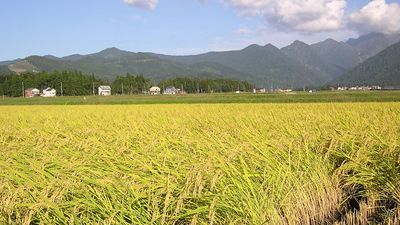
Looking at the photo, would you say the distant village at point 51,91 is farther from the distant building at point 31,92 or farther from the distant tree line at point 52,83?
the distant tree line at point 52,83

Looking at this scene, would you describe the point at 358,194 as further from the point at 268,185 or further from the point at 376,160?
the point at 268,185

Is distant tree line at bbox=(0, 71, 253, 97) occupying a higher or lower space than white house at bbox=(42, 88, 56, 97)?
higher

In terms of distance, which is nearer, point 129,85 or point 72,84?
point 72,84

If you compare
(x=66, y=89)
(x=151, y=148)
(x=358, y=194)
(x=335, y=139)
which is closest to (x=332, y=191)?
(x=358, y=194)

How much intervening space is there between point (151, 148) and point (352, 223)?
7.94 ft

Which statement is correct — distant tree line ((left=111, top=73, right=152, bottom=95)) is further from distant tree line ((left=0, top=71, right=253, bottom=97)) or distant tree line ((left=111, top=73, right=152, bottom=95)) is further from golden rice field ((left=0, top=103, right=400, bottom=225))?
golden rice field ((left=0, top=103, right=400, bottom=225))

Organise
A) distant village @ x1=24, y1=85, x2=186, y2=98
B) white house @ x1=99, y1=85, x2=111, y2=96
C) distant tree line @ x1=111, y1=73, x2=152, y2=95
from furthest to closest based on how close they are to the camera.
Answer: distant tree line @ x1=111, y1=73, x2=152, y2=95 < white house @ x1=99, y1=85, x2=111, y2=96 < distant village @ x1=24, y1=85, x2=186, y2=98

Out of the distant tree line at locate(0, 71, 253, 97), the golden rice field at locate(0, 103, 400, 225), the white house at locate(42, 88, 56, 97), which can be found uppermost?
the distant tree line at locate(0, 71, 253, 97)

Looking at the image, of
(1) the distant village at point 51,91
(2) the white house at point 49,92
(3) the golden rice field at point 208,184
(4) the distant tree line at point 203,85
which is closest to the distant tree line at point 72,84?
(4) the distant tree line at point 203,85

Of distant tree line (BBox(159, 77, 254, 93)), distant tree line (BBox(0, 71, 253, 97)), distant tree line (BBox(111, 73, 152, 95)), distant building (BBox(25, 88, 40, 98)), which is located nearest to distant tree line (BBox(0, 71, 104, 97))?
distant tree line (BBox(0, 71, 253, 97))

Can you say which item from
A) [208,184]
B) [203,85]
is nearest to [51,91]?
[203,85]

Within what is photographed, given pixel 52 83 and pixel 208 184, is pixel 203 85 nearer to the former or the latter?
pixel 52 83

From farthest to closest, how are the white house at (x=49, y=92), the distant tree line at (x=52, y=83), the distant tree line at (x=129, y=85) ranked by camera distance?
the distant tree line at (x=129, y=85) → the distant tree line at (x=52, y=83) → the white house at (x=49, y=92)

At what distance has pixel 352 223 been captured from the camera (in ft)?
12.3
